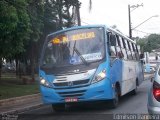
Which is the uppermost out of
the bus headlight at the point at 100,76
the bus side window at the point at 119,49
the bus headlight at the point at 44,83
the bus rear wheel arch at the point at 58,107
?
the bus side window at the point at 119,49

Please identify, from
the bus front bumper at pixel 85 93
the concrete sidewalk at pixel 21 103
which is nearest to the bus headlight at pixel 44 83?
the bus front bumper at pixel 85 93

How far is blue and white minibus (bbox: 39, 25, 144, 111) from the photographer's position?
1370 cm

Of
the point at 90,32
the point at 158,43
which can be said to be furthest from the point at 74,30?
the point at 158,43

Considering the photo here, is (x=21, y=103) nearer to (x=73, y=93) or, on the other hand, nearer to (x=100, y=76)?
(x=73, y=93)

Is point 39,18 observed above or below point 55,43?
above

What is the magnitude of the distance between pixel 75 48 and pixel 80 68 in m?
0.93

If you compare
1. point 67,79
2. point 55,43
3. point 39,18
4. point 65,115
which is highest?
point 39,18

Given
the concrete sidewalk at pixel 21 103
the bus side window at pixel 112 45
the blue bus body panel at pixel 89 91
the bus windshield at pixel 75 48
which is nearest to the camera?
the blue bus body panel at pixel 89 91

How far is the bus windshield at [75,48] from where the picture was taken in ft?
46.6

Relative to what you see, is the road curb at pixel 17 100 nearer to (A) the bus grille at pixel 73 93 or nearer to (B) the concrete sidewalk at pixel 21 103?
(B) the concrete sidewalk at pixel 21 103

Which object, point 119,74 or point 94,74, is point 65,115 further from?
point 119,74

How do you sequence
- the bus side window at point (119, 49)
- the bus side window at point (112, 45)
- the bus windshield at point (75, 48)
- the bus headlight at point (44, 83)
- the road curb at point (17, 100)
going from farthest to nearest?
1. the road curb at point (17, 100)
2. the bus side window at point (119, 49)
3. the bus side window at point (112, 45)
4. the bus windshield at point (75, 48)
5. the bus headlight at point (44, 83)

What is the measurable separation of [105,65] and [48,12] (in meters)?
24.3

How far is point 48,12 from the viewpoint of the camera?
123ft
